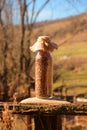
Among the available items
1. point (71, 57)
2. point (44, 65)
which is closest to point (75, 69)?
point (71, 57)

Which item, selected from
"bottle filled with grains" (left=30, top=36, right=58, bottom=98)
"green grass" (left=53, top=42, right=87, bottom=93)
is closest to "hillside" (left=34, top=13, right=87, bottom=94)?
"green grass" (left=53, top=42, right=87, bottom=93)

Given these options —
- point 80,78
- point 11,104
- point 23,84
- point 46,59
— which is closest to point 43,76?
point 46,59

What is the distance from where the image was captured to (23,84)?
16031 mm

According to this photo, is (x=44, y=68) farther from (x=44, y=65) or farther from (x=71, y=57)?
(x=71, y=57)

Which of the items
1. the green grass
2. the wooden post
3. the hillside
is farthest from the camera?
the green grass

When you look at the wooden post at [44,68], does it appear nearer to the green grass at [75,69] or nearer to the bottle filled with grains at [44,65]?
the bottle filled with grains at [44,65]

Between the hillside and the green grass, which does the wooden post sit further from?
the green grass

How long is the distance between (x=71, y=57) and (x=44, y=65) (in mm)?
33387

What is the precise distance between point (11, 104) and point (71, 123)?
884 centimetres

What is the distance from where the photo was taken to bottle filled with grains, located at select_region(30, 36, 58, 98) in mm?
4203

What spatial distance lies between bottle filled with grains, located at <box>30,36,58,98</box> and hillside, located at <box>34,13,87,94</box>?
55.0 feet

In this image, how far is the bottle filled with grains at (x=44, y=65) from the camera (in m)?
4.20

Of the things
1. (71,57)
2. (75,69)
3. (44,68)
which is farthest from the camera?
(71,57)

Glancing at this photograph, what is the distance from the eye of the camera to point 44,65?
4258 millimetres
